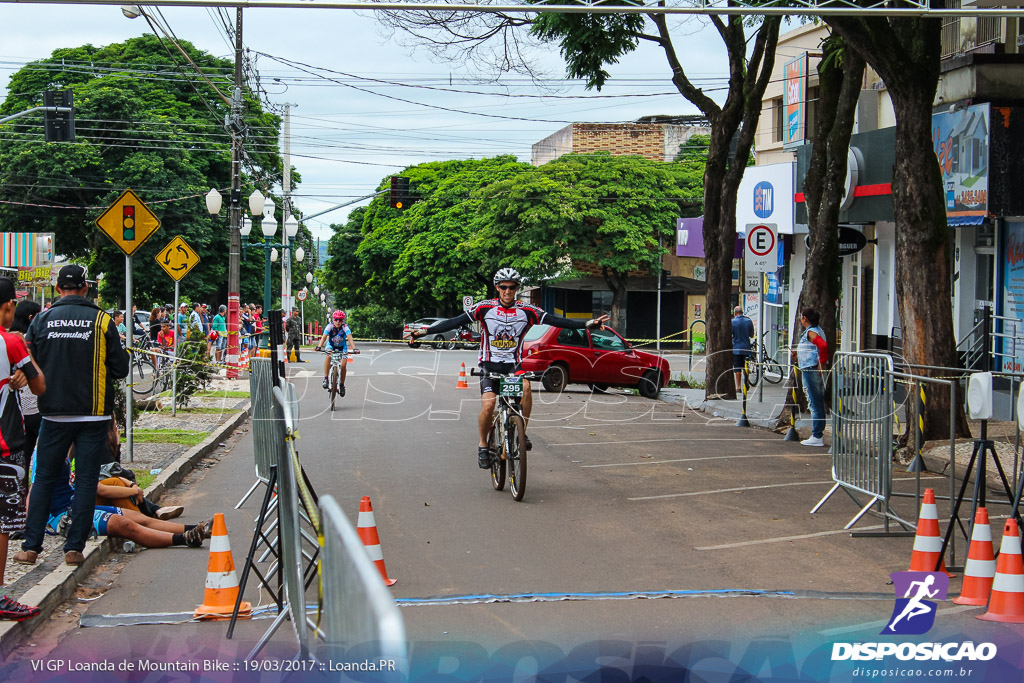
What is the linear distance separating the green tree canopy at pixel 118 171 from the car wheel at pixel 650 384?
25.3m

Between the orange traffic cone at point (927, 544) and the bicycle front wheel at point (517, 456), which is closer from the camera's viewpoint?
the orange traffic cone at point (927, 544)

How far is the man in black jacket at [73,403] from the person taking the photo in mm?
7227

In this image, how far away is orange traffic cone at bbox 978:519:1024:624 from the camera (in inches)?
237

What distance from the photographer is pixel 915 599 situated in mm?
6285

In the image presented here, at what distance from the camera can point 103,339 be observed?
7.39 meters

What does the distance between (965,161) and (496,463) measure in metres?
10.0

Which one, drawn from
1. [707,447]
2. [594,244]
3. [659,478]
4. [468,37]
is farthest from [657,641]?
[594,244]

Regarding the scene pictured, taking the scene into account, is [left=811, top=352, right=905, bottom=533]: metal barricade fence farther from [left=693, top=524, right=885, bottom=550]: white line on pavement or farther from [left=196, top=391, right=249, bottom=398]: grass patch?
[left=196, top=391, right=249, bottom=398]: grass patch

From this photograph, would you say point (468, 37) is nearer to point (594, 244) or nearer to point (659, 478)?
point (659, 478)

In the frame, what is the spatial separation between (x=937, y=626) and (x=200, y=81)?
5054 centimetres

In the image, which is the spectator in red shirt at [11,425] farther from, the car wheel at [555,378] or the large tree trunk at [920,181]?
the car wheel at [555,378]

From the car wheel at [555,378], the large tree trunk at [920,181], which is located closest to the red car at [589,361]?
the car wheel at [555,378]

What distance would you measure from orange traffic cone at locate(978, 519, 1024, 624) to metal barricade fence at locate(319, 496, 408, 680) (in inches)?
173

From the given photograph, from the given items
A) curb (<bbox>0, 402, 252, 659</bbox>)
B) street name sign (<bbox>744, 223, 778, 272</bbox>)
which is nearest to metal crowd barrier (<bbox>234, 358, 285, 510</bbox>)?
curb (<bbox>0, 402, 252, 659</bbox>)
